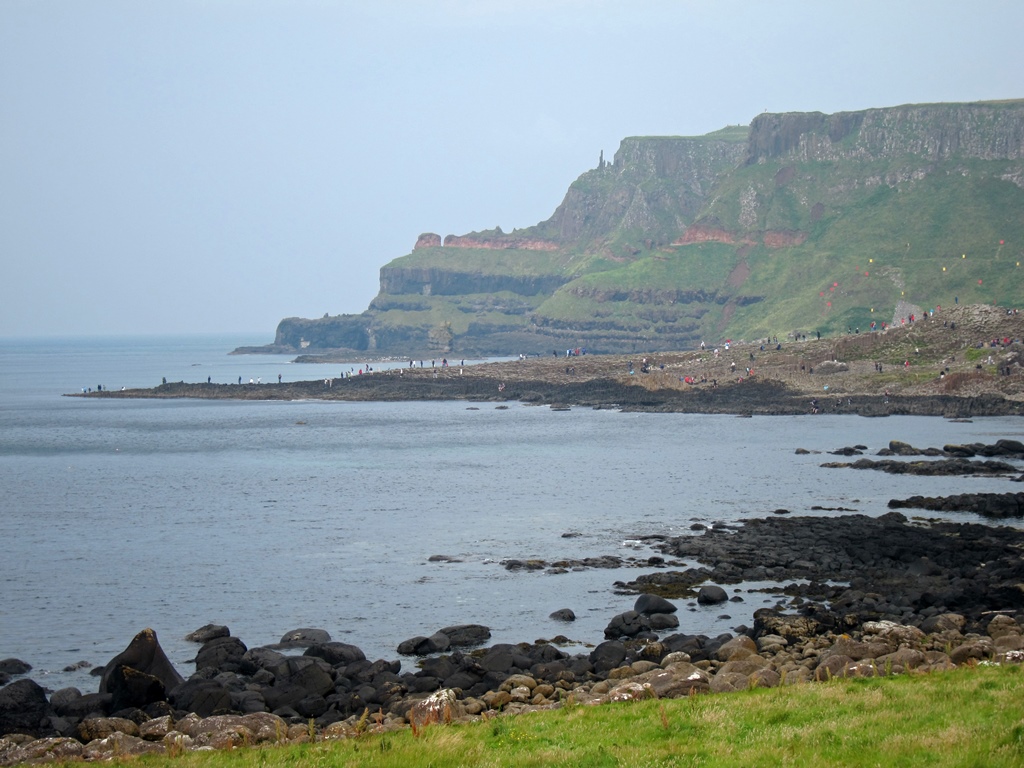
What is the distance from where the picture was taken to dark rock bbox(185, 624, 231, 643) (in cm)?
3138

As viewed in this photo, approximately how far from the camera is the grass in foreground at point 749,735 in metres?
13.8

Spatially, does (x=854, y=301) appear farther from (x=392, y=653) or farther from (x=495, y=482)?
(x=392, y=653)

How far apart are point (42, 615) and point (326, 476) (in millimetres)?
36828

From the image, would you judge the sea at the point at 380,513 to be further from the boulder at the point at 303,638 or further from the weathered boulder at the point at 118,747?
the weathered boulder at the point at 118,747

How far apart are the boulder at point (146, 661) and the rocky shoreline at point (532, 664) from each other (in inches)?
1.7

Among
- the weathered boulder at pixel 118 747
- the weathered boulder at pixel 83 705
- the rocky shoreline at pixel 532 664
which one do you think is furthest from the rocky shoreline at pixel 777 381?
the weathered boulder at pixel 118 747

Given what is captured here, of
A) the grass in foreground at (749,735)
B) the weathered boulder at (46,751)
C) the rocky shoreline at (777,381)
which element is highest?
the rocky shoreline at (777,381)

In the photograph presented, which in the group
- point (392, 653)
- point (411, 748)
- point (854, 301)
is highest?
point (854, 301)

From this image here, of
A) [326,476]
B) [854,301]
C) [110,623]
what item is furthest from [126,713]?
[854,301]

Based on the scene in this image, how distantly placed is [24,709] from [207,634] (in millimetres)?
7946

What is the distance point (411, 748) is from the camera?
1535 cm

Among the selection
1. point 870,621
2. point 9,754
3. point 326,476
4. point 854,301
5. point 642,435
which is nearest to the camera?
point 9,754

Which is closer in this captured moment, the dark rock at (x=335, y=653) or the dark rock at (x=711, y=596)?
the dark rock at (x=335, y=653)

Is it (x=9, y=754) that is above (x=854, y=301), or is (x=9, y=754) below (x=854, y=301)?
below
